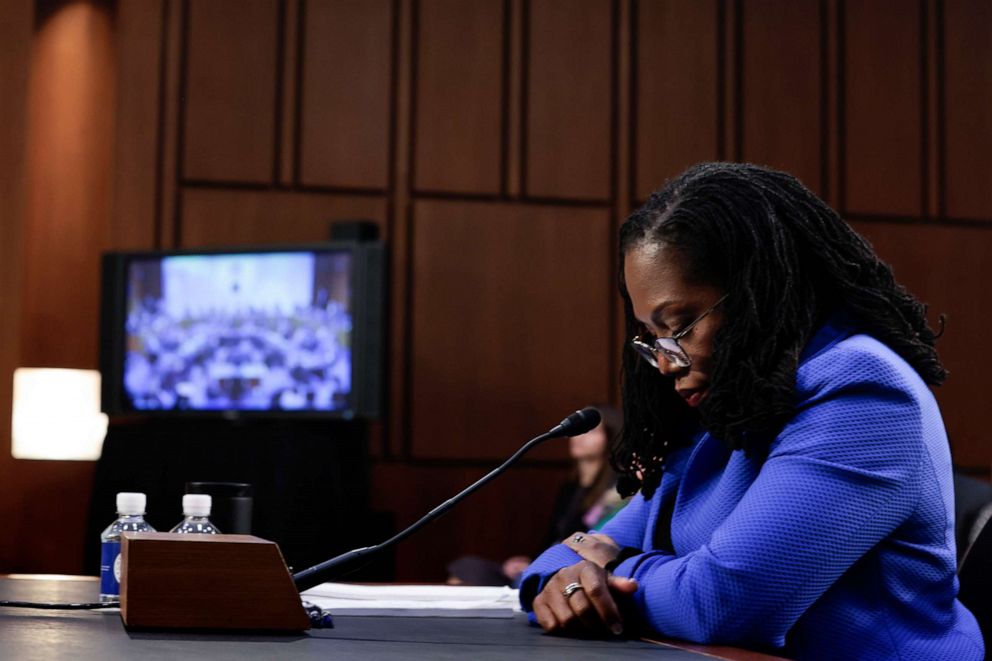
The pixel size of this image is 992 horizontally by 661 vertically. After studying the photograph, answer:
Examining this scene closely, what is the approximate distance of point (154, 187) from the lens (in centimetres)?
526

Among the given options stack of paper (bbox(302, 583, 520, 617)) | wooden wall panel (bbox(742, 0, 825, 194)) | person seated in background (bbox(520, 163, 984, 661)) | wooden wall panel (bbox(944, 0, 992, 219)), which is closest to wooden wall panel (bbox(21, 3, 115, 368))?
wooden wall panel (bbox(742, 0, 825, 194))

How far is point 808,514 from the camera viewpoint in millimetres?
1379

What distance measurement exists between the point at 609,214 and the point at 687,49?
795 millimetres

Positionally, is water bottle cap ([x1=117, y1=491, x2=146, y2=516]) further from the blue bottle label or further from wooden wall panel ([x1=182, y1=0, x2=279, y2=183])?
wooden wall panel ([x1=182, y1=0, x2=279, y2=183])

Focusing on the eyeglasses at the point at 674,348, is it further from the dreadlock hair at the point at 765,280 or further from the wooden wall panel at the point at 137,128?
the wooden wall panel at the point at 137,128

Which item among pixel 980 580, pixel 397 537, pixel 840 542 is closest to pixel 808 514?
pixel 840 542

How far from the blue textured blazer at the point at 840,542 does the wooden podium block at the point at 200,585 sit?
1.37 feet

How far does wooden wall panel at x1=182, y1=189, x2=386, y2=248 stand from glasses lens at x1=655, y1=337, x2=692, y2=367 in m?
3.90

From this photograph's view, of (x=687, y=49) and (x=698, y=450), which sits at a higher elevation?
(x=687, y=49)

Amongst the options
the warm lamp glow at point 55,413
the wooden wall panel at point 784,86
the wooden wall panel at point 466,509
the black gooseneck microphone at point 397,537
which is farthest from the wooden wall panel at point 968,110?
the black gooseneck microphone at point 397,537

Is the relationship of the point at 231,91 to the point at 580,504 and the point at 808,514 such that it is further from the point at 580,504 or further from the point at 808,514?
the point at 808,514

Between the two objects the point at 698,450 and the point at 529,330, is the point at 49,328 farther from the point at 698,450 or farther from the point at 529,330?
the point at 698,450

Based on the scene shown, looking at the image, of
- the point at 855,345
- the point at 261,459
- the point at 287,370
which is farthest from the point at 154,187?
the point at 855,345

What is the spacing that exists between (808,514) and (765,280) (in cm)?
28
